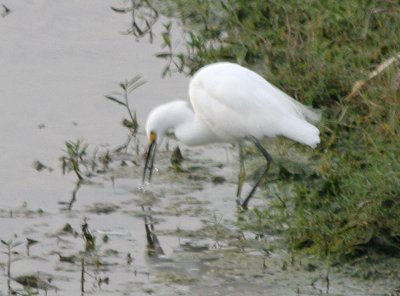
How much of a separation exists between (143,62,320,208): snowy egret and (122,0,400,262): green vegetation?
277 millimetres

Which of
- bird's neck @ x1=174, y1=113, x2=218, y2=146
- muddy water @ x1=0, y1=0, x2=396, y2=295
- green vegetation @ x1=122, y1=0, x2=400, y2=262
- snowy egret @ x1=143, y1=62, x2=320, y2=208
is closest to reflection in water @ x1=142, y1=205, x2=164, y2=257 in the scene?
muddy water @ x1=0, y1=0, x2=396, y2=295

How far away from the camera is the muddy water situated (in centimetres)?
654

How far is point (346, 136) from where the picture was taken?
834 cm

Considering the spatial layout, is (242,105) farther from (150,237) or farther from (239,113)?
(150,237)

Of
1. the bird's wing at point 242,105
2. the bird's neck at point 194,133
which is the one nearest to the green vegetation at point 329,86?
the bird's wing at point 242,105

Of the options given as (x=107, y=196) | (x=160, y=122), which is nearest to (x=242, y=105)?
(x=160, y=122)

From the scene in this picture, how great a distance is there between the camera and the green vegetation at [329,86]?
668 cm

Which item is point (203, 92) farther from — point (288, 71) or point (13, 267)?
point (13, 267)

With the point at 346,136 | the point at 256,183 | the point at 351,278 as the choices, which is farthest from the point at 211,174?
the point at 351,278

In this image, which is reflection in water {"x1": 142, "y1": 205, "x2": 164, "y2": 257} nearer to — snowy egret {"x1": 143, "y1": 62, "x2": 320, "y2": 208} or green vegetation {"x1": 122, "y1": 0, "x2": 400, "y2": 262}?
snowy egret {"x1": 143, "y1": 62, "x2": 320, "y2": 208}

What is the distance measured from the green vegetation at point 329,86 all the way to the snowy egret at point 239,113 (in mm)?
277

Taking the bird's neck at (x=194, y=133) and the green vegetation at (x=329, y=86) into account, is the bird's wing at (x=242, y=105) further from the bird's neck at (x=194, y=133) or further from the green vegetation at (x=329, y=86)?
the green vegetation at (x=329, y=86)

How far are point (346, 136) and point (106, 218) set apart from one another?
1.70 m

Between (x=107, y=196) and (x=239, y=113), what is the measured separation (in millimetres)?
868
